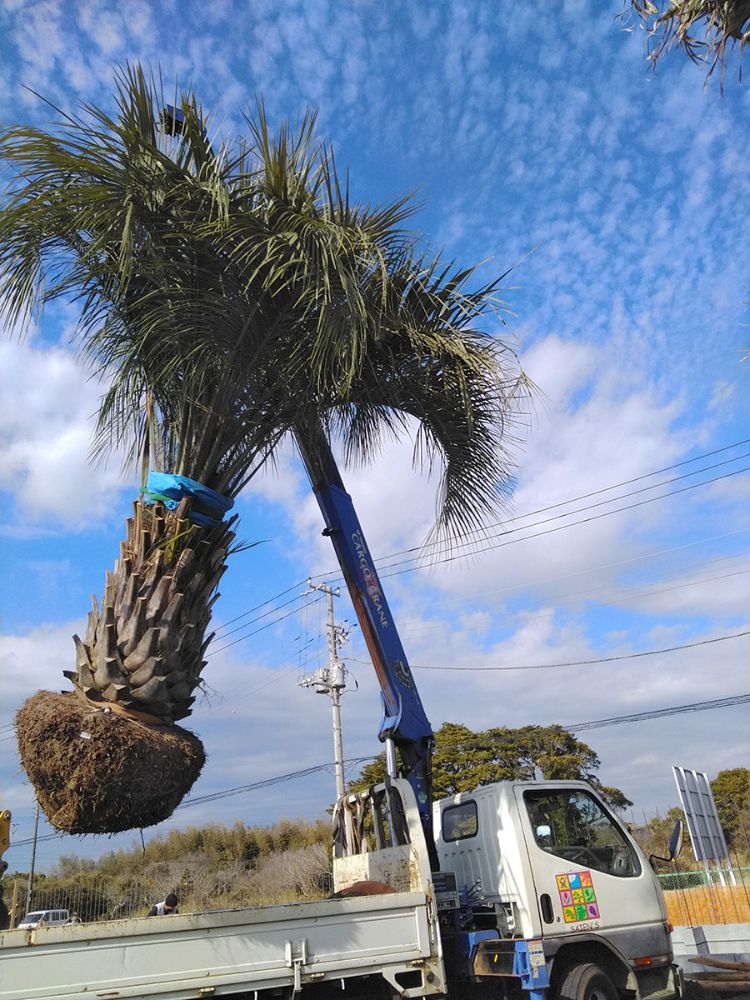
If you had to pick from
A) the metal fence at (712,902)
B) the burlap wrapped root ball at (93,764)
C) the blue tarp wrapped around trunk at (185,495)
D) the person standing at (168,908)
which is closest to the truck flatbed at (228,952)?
the burlap wrapped root ball at (93,764)

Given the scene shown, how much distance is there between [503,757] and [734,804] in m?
12.4

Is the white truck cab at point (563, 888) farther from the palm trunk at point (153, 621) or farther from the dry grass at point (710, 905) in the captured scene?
the dry grass at point (710, 905)

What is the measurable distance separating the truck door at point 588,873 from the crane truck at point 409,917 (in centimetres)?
1

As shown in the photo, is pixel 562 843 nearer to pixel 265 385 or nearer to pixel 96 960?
pixel 96 960

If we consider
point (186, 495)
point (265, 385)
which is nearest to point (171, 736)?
point (186, 495)

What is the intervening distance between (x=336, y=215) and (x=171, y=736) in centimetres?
364

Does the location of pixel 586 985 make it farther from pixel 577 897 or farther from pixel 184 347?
pixel 184 347

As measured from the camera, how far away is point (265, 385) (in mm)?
6090

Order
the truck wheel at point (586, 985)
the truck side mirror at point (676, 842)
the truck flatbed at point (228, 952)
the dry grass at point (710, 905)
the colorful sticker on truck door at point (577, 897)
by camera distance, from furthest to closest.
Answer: the dry grass at point (710, 905), the truck side mirror at point (676, 842), the colorful sticker on truck door at point (577, 897), the truck wheel at point (586, 985), the truck flatbed at point (228, 952)

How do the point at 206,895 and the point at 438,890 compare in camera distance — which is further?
the point at 206,895

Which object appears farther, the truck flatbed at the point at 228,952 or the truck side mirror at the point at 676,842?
the truck side mirror at the point at 676,842

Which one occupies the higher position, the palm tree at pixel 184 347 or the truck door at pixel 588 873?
the palm tree at pixel 184 347

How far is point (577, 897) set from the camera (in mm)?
6082

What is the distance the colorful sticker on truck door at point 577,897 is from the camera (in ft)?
19.7
